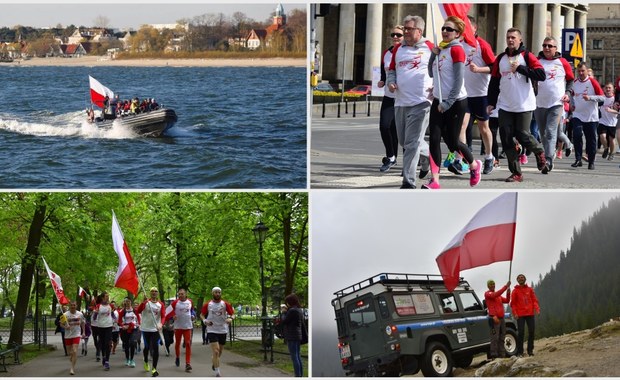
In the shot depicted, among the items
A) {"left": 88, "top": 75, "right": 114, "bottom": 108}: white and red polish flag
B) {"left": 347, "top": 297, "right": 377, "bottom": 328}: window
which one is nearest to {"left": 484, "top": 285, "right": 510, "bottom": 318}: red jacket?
{"left": 347, "top": 297, "right": 377, "bottom": 328}: window

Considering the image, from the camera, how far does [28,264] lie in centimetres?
2245

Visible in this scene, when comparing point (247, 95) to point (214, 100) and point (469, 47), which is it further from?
point (469, 47)

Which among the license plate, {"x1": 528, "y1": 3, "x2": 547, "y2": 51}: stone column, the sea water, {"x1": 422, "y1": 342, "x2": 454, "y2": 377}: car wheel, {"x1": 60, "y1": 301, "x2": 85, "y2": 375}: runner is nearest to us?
{"x1": 422, "y1": 342, "x2": 454, "y2": 377}: car wheel

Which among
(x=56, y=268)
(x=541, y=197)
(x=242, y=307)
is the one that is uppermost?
(x=541, y=197)

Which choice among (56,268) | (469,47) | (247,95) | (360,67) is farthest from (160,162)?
(360,67)

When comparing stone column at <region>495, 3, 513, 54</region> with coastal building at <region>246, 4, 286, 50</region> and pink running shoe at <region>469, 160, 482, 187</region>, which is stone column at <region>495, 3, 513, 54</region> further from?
pink running shoe at <region>469, 160, 482, 187</region>

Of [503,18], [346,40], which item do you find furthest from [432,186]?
[346,40]

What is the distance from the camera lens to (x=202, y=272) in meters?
28.1

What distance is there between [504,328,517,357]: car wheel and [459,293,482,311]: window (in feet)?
1.63

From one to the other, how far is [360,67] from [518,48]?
51.3m

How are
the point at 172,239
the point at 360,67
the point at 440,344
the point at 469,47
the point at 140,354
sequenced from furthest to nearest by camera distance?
the point at 360,67, the point at 172,239, the point at 140,354, the point at 469,47, the point at 440,344

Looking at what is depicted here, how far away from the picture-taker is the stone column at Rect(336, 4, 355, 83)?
64000mm

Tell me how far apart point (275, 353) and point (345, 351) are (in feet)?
20.4

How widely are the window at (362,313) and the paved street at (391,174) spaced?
6.41 ft
